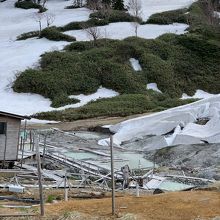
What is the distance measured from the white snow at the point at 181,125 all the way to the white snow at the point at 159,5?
1907 inches

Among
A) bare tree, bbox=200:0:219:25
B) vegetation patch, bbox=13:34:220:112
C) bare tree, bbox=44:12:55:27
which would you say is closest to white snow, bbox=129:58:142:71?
vegetation patch, bbox=13:34:220:112

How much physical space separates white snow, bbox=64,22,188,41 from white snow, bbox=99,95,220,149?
3538 cm

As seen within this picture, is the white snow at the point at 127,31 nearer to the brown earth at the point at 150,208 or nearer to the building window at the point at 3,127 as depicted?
the building window at the point at 3,127

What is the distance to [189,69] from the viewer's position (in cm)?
6600

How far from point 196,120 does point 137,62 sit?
93.6 ft

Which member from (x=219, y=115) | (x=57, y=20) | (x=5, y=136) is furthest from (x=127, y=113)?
(x=57, y=20)

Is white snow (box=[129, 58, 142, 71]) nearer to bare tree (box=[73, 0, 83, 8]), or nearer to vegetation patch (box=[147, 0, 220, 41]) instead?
vegetation patch (box=[147, 0, 220, 41])

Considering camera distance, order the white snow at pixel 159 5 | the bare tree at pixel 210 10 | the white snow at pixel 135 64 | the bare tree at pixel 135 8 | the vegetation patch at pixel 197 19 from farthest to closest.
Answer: the white snow at pixel 159 5 < the bare tree at pixel 135 8 < the bare tree at pixel 210 10 < the vegetation patch at pixel 197 19 < the white snow at pixel 135 64

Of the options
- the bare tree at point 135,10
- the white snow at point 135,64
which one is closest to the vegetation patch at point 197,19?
the bare tree at point 135,10

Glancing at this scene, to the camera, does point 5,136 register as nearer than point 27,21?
Yes

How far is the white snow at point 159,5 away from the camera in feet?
295

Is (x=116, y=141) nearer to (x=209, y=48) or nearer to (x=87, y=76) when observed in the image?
(x=87, y=76)

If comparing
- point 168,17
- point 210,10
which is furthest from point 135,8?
point 210,10

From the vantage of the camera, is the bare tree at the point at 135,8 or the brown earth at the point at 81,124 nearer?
the brown earth at the point at 81,124
